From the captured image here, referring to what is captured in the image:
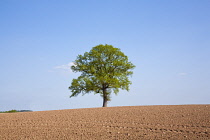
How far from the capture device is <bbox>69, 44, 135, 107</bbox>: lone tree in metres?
34.1

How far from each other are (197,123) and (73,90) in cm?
2185

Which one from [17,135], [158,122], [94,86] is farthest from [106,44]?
[17,135]

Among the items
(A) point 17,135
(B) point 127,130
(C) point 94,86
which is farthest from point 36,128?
(C) point 94,86

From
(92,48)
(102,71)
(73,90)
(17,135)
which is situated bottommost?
(17,135)

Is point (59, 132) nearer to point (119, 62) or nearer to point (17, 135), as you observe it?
point (17, 135)

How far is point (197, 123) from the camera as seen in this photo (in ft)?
52.1

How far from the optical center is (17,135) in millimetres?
14195

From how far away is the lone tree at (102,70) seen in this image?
1344 inches

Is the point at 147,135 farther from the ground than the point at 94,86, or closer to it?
closer to it

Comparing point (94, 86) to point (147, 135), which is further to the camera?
point (94, 86)

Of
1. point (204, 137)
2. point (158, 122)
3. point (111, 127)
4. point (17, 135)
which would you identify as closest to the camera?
point (204, 137)

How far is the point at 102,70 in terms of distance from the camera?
1356 inches

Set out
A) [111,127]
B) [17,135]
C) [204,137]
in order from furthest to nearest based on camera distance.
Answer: [111,127], [17,135], [204,137]

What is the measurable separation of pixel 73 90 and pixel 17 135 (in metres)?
20.9
